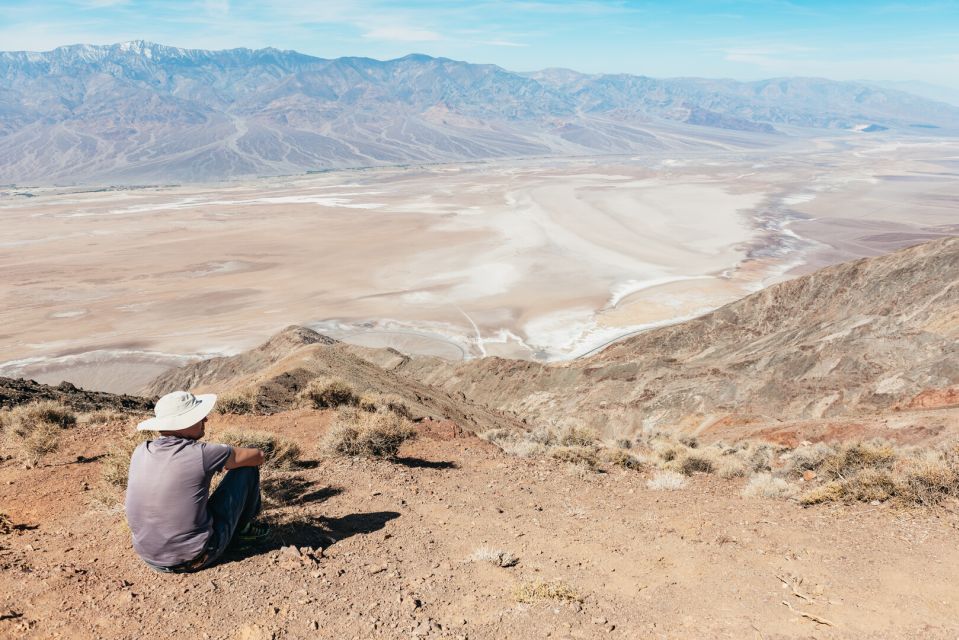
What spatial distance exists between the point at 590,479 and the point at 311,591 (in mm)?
4072

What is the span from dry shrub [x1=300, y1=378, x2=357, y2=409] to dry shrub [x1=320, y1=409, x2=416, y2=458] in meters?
3.27

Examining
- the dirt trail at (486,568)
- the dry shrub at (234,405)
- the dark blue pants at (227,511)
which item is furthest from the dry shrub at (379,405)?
the dark blue pants at (227,511)

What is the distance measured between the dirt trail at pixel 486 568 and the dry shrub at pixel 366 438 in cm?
86

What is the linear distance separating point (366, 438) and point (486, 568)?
3.56 m

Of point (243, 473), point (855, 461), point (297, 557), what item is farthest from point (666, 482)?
point (243, 473)

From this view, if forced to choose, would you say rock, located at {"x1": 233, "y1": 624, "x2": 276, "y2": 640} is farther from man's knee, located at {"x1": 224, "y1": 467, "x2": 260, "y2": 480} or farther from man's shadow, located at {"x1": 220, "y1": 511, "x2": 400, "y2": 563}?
man's knee, located at {"x1": 224, "y1": 467, "x2": 260, "y2": 480}

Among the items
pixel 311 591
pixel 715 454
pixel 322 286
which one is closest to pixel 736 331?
pixel 715 454

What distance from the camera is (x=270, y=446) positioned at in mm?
7617

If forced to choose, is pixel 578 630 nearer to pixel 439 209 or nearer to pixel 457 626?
pixel 457 626

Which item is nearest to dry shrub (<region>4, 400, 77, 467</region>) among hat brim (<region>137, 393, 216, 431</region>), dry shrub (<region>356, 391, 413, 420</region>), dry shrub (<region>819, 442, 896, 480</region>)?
hat brim (<region>137, 393, 216, 431</region>)

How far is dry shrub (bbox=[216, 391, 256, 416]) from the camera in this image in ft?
37.5

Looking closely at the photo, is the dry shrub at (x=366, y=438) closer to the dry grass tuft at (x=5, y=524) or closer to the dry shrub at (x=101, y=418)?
the dry grass tuft at (x=5, y=524)

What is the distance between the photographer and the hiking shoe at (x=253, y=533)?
478 cm

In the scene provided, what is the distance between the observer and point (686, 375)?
22609 mm
